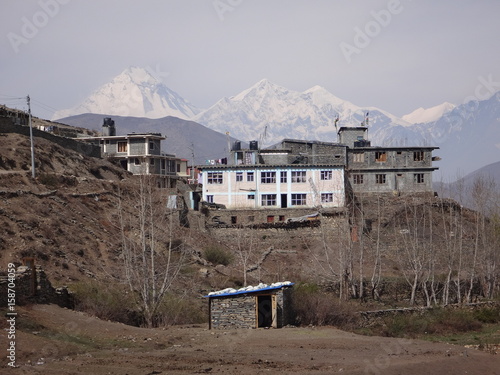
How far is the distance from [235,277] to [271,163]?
83.8 ft

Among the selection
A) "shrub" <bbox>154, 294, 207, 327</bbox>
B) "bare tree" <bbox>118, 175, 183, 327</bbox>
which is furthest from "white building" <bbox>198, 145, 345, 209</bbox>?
"shrub" <bbox>154, 294, 207, 327</bbox>

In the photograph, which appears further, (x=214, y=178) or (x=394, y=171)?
(x=394, y=171)

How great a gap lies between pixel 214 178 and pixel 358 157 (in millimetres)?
16976

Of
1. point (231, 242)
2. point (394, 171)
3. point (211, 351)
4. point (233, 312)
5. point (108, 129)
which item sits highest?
point (108, 129)

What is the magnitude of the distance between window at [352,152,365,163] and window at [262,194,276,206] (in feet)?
39.7

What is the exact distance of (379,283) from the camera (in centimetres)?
4666

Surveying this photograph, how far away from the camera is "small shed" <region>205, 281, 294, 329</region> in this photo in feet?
99.1

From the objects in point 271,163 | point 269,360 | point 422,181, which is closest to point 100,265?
point 269,360

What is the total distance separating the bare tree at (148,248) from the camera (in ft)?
106

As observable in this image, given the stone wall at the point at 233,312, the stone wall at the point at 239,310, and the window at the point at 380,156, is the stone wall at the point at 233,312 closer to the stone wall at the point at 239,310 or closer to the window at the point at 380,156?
the stone wall at the point at 239,310

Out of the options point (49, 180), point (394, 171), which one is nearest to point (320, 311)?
point (49, 180)

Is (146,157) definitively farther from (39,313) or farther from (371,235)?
(39,313)

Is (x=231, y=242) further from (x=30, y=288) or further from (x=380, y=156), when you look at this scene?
(x=30, y=288)

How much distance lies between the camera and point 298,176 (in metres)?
66.0
